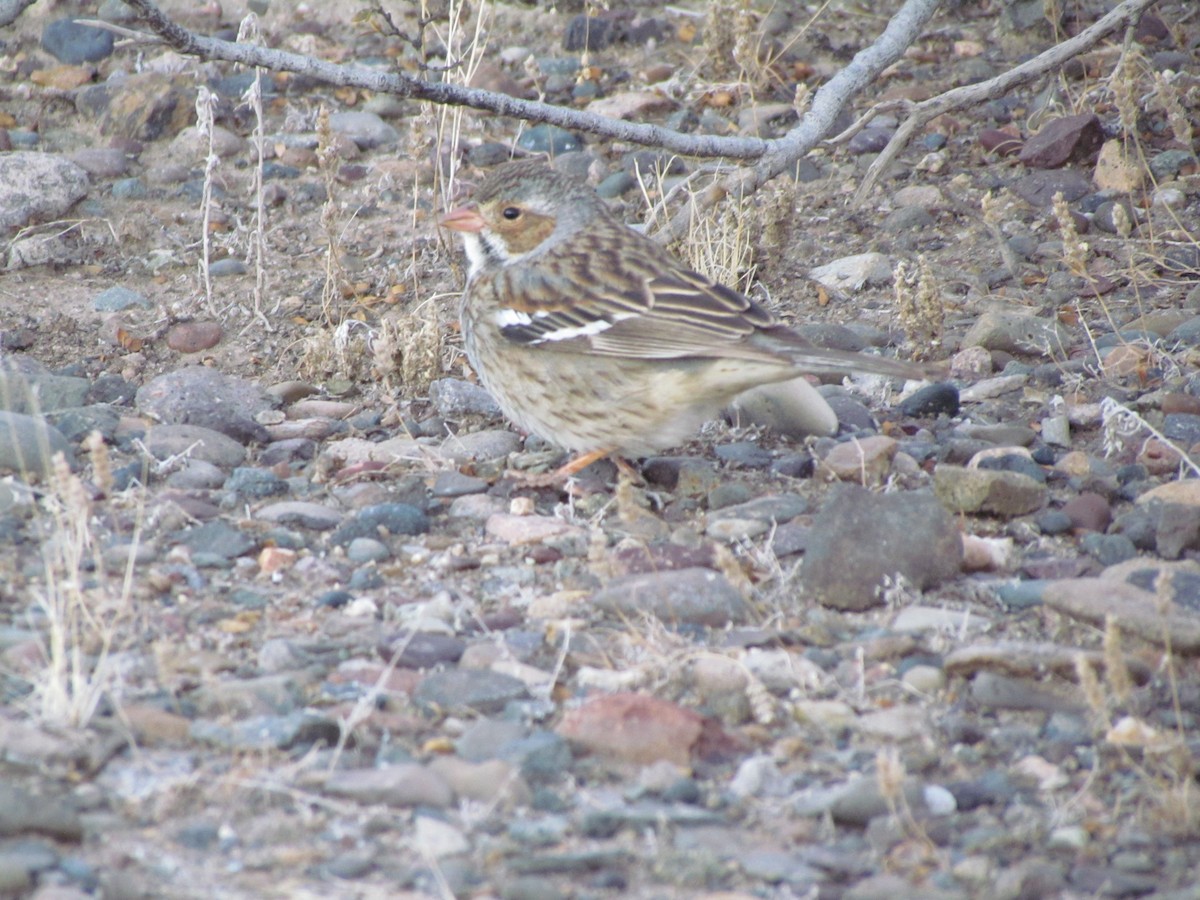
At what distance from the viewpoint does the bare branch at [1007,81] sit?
271 inches

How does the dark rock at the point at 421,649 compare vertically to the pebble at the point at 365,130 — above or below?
below

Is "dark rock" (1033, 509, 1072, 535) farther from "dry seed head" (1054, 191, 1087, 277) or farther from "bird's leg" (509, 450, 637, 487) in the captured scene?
"dry seed head" (1054, 191, 1087, 277)

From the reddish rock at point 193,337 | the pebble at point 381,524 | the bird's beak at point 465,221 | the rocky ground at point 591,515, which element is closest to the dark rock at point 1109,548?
the rocky ground at point 591,515

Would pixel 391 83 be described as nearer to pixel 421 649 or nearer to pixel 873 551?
pixel 421 649

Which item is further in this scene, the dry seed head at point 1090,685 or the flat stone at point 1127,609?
the flat stone at point 1127,609

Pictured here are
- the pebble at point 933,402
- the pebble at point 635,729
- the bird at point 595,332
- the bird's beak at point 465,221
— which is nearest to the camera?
the pebble at point 635,729

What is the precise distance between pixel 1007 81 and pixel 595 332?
2834 millimetres

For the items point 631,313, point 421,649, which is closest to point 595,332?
point 631,313

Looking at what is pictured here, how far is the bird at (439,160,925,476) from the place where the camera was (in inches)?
198

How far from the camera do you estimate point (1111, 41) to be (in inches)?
341

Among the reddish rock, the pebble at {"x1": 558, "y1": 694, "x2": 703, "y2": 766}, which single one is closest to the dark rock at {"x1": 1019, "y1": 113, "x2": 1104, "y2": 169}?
the reddish rock

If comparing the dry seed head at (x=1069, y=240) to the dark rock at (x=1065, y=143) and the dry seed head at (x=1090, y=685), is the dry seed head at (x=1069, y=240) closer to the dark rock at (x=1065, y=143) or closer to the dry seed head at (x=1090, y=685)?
the dark rock at (x=1065, y=143)

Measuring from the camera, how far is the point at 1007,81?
6914 millimetres

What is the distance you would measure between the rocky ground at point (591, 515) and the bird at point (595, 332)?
0.28 m
